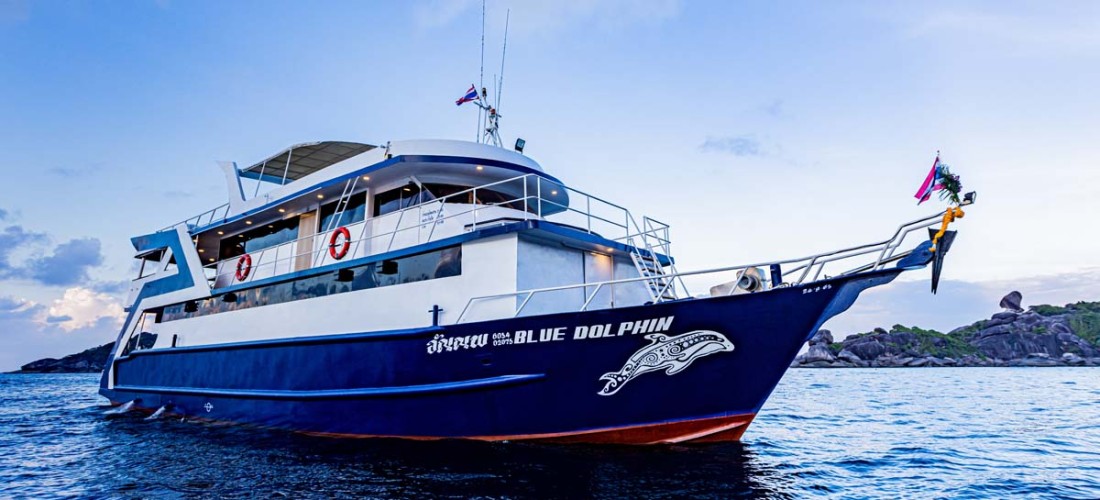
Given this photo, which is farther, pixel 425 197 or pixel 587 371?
pixel 425 197

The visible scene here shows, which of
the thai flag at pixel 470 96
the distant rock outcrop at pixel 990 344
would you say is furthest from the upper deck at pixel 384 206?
the distant rock outcrop at pixel 990 344

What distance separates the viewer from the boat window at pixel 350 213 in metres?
11.4

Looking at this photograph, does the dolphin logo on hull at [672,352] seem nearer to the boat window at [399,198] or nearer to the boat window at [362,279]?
the boat window at [362,279]

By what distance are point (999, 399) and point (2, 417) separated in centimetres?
3226

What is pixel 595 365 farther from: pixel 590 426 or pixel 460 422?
pixel 460 422

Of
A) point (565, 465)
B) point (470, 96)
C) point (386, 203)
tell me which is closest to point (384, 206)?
point (386, 203)

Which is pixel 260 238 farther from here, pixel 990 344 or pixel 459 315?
pixel 990 344

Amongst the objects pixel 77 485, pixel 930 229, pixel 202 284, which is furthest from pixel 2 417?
pixel 930 229

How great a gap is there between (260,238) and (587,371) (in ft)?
33.6

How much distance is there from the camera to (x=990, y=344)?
66000mm

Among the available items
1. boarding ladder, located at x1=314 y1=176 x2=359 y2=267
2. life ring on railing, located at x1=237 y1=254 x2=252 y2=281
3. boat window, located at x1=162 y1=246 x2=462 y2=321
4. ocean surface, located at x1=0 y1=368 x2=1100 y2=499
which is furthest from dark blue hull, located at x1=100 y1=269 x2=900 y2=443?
life ring on railing, located at x1=237 y1=254 x2=252 y2=281

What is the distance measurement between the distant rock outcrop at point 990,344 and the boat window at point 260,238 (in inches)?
2700

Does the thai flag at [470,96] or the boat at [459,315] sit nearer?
the boat at [459,315]

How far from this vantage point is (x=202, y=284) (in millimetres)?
13383
